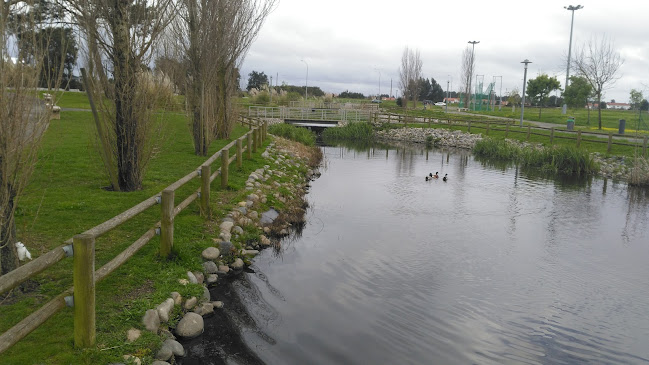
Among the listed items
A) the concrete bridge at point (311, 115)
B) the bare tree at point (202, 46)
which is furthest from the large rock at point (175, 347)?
the concrete bridge at point (311, 115)

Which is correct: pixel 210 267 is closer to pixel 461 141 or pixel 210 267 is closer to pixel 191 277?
pixel 191 277

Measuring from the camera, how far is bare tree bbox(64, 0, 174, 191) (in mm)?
8438

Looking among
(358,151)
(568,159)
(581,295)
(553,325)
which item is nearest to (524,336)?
(553,325)

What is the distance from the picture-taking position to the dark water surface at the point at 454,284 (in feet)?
20.1

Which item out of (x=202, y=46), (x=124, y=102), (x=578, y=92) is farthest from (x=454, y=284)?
(x=578, y=92)

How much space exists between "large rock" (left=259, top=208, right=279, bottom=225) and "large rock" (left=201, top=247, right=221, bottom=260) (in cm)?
262

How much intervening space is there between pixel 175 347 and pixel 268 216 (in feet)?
18.9

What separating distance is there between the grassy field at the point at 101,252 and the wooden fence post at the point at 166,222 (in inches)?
6.1

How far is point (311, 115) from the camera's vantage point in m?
41.6

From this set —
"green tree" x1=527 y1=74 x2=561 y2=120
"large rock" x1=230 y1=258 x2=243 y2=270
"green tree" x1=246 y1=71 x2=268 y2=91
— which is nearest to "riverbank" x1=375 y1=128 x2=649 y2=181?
"large rock" x1=230 y1=258 x2=243 y2=270

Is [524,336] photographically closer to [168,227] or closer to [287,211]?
[168,227]

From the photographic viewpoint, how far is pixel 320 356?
5.72 meters

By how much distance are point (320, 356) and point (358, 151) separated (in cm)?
2350

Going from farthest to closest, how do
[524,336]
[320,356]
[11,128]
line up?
[524,336], [320,356], [11,128]
